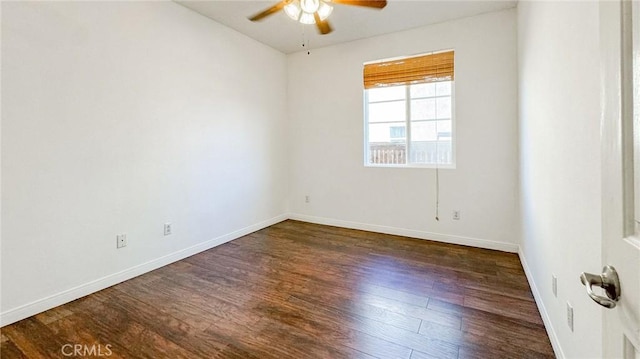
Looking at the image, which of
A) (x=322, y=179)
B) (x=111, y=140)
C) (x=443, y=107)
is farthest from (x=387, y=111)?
(x=111, y=140)

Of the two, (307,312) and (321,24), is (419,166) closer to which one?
(321,24)

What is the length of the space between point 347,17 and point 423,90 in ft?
4.28

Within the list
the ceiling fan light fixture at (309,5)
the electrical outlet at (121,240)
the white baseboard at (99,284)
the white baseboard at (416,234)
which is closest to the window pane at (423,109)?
the white baseboard at (416,234)

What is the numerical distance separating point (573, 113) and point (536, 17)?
1.22 m

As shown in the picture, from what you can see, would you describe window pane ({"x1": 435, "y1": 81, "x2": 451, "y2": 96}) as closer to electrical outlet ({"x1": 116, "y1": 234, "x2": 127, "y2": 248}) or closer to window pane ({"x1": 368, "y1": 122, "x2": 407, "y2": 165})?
window pane ({"x1": 368, "y1": 122, "x2": 407, "y2": 165})

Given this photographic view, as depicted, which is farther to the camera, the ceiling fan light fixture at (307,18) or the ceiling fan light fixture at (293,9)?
the ceiling fan light fixture at (307,18)

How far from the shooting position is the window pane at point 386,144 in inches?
148

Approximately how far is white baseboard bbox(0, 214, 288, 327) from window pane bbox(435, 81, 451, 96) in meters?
3.21

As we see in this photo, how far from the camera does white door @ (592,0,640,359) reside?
502mm

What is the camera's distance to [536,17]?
6.72 feet

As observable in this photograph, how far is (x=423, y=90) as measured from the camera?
11.7 ft

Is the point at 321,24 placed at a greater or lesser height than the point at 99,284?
greater

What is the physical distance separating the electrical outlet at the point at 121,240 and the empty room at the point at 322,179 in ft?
0.09

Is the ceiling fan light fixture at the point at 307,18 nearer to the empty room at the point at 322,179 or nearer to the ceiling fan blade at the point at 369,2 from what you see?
the empty room at the point at 322,179
